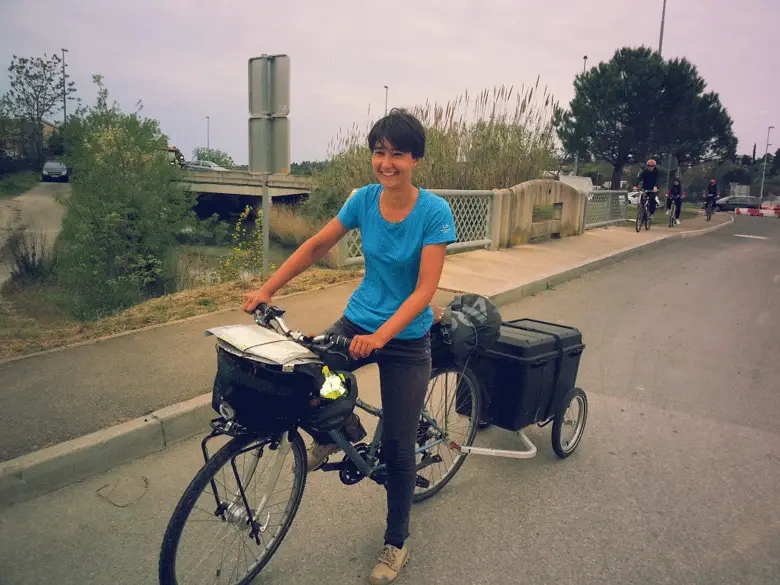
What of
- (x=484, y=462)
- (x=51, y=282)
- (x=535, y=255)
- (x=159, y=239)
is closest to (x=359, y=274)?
(x=535, y=255)

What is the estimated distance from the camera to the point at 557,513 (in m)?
3.38

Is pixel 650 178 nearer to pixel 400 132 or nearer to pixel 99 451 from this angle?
pixel 400 132

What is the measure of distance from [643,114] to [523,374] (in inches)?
1782

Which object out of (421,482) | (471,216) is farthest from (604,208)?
(421,482)

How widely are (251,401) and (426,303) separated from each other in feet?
2.55

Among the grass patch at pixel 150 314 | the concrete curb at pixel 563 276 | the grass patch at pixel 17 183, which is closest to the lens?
the grass patch at pixel 150 314

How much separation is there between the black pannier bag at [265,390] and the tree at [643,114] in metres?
41.9

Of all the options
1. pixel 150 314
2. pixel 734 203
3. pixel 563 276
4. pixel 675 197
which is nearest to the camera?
pixel 150 314

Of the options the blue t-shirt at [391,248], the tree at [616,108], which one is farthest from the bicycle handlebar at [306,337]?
the tree at [616,108]

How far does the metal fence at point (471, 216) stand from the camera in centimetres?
1150

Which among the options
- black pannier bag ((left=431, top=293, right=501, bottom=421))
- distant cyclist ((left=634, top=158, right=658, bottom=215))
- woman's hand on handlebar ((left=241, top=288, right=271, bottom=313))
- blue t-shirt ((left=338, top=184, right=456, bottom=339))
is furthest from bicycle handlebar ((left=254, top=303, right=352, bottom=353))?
distant cyclist ((left=634, top=158, right=658, bottom=215))

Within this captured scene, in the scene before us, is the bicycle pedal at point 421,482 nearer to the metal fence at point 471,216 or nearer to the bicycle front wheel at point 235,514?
the bicycle front wheel at point 235,514

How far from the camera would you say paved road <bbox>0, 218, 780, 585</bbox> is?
2.86 metres

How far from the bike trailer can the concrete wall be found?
880cm
